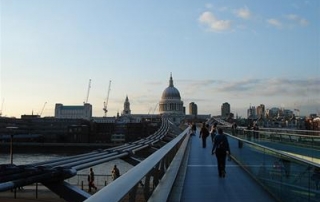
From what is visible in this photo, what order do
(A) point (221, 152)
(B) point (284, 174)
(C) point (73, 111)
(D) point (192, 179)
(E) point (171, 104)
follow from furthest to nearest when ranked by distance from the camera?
(C) point (73, 111)
(E) point (171, 104)
(A) point (221, 152)
(D) point (192, 179)
(B) point (284, 174)

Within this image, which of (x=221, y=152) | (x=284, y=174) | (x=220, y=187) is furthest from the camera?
(x=221, y=152)

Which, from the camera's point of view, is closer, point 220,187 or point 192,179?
point 220,187

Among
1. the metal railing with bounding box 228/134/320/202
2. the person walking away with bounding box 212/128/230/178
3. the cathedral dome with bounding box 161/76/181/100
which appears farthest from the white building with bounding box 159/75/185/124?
the metal railing with bounding box 228/134/320/202

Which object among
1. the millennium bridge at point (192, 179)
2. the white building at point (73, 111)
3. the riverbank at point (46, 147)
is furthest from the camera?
the white building at point (73, 111)

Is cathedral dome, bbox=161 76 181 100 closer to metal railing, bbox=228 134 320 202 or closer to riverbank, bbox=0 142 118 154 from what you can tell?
riverbank, bbox=0 142 118 154

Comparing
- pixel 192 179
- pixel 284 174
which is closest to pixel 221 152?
pixel 192 179

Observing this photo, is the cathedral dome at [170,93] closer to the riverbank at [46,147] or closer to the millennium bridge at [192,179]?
the riverbank at [46,147]

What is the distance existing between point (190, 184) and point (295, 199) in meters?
2.90

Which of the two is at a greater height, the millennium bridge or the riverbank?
the millennium bridge

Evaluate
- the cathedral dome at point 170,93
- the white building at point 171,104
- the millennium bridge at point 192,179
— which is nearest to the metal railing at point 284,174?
the millennium bridge at point 192,179

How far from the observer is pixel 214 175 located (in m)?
10.6

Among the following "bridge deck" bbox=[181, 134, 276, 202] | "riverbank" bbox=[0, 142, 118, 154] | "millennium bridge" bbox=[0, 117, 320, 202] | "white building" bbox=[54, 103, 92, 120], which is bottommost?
"riverbank" bbox=[0, 142, 118, 154]

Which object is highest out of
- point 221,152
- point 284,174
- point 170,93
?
point 170,93

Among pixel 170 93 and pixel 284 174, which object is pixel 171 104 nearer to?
pixel 170 93
